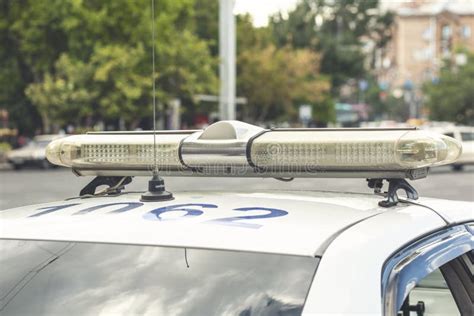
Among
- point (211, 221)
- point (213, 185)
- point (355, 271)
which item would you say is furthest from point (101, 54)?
point (355, 271)

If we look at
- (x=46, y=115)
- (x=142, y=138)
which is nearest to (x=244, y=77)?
(x=46, y=115)

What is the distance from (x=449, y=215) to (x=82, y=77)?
105 feet

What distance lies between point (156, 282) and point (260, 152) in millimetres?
606

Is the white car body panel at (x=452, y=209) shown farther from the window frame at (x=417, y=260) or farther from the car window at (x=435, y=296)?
the car window at (x=435, y=296)

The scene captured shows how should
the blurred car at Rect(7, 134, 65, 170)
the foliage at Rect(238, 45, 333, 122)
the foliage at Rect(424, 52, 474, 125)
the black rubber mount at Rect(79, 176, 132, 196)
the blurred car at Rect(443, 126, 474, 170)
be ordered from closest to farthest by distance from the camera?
the black rubber mount at Rect(79, 176, 132, 196) < the blurred car at Rect(443, 126, 474, 170) < the blurred car at Rect(7, 134, 65, 170) < the foliage at Rect(238, 45, 333, 122) < the foliage at Rect(424, 52, 474, 125)

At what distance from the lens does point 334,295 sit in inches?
64.9

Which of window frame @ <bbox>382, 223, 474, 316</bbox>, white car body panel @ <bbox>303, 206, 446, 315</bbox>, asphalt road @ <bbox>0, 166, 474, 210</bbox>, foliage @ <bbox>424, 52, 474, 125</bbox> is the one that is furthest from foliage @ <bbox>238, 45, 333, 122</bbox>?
white car body panel @ <bbox>303, 206, 446, 315</bbox>

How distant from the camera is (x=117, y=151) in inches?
97.0

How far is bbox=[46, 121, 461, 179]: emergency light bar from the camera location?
2.12 metres

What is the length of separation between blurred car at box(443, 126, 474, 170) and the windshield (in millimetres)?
25226

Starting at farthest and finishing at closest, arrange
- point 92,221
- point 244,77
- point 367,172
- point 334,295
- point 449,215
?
point 244,77, point 449,215, point 367,172, point 92,221, point 334,295

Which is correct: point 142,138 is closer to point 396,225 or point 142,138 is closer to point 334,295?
point 396,225

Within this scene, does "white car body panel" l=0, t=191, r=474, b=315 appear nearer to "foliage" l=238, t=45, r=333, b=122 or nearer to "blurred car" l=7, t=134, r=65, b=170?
"blurred car" l=7, t=134, r=65, b=170

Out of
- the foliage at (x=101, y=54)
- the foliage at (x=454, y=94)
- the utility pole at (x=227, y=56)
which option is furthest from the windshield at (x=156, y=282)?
the foliage at (x=454, y=94)
